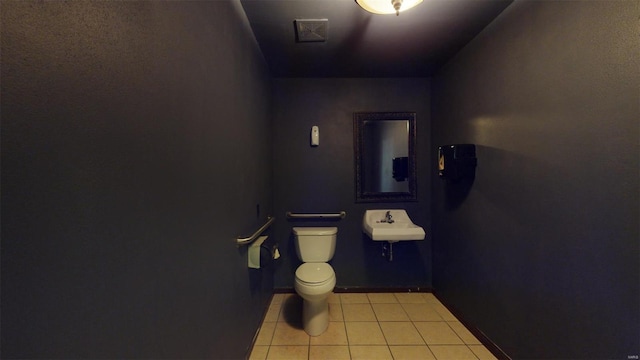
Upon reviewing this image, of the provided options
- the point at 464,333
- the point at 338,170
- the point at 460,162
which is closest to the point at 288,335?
the point at 464,333

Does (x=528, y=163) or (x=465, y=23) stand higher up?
(x=465, y=23)

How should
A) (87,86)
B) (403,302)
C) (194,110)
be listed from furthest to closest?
(403,302), (194,110), (87,86)

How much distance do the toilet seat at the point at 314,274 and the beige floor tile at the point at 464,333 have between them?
3.78 ft

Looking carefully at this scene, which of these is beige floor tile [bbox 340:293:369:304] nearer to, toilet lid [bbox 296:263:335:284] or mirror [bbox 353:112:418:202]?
toilet lid [bbox 296:263:335:284]

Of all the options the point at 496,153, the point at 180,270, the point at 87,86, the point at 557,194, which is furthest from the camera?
the point at 496,153

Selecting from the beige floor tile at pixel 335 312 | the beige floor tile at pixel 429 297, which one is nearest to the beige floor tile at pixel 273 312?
the beige floor tile at pixel 335 312

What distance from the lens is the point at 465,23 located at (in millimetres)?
1629

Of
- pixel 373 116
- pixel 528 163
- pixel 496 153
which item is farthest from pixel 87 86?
pixel 373 116

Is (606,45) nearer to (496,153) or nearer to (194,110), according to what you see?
(496,153)

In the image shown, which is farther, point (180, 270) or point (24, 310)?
point (180, 270)

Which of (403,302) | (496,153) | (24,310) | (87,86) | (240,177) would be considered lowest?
(403,302)

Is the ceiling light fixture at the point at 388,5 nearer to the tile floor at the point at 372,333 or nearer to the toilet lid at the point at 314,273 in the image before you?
the toilet lid at the point at 314,273

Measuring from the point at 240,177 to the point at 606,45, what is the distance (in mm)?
1904

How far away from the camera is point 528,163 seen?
53.5 inches
